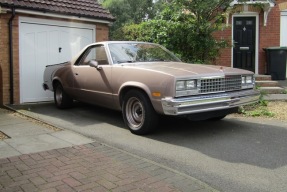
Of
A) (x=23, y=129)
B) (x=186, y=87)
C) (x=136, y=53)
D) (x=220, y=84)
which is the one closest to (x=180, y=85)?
(x=186, y=87)

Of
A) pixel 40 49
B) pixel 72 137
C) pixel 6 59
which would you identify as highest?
pixel 40 49

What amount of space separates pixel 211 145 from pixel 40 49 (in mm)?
6096

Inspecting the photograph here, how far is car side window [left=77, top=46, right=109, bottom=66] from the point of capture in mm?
7370

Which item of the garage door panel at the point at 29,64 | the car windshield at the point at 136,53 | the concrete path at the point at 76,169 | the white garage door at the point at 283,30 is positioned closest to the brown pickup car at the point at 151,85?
the car windshield at the point at 136,53

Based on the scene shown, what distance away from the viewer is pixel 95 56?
774 cm

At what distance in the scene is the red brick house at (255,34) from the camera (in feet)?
44.1

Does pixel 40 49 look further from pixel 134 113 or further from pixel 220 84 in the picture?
pixel 220 84

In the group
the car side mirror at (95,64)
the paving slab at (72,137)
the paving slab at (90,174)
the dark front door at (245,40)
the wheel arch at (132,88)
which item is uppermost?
the dark front door at (245,40)

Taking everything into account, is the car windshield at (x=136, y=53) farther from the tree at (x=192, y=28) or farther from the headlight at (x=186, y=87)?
the tree at (x=192, y=28)

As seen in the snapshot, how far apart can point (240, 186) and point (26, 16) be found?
756 cm

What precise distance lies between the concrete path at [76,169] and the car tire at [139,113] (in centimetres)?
86

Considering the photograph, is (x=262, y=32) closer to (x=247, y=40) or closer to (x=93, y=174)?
(x=247, y=40)

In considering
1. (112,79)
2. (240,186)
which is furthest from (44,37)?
(240,186)

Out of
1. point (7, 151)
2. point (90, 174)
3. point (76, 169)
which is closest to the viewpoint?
point (90, 174)
